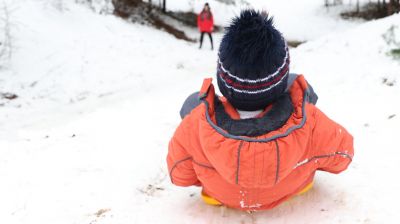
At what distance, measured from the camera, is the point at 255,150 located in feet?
7.51

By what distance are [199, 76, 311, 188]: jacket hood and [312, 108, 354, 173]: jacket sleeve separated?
0.47 ft

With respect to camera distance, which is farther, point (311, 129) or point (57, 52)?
point (57, 52)

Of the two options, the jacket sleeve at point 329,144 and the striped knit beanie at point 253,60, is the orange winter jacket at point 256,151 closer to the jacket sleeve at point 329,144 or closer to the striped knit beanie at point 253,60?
the jacket sleeve at point 329,144

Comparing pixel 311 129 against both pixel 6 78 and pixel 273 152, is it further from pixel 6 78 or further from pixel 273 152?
pixel 6 78

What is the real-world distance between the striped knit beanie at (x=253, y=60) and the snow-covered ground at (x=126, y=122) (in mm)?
977

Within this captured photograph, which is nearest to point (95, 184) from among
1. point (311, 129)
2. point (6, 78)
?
point (311, 129)

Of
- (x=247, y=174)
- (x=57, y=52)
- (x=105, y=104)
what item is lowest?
(x=105, y=104)

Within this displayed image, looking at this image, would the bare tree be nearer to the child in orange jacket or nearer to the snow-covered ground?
the snow-covered ground

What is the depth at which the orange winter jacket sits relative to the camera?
2322 millimetres

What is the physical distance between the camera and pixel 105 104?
26.1 feet

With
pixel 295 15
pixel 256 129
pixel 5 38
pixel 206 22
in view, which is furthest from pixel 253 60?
pixel 295 15

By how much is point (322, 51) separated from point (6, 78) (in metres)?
6.20

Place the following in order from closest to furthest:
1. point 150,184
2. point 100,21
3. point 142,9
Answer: point 150,184, point 100,21, point 142,9

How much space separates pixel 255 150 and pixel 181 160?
0.69 metres
